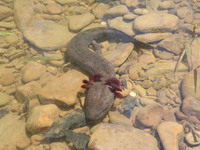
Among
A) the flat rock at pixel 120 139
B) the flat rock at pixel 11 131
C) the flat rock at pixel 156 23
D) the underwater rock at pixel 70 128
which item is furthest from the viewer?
the flat rock at pixel 156 23

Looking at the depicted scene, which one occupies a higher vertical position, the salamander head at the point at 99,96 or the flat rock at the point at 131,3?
the flat rock at the point at 131,3

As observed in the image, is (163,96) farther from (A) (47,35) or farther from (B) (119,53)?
(A) (47,35)

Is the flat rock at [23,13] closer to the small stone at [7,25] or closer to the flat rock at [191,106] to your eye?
the small stone at [7,25]

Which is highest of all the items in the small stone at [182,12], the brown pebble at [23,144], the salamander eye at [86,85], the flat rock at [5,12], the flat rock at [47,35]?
the small stone at [182,12]

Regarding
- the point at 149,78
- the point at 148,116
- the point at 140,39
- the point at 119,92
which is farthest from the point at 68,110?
the point at 140,39

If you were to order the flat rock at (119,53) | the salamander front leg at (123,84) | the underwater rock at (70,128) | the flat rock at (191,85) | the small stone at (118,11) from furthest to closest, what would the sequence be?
the small stone at (118,11) < the flat rock at (119,53) < the salamander front leg at (123,84) < the flat rock at (191,85) < the underwater rock at (70,128)

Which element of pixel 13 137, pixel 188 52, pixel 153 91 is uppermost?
pixel 188 52

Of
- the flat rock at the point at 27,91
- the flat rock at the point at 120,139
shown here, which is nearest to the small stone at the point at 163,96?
the flat rock at the point at 120,139

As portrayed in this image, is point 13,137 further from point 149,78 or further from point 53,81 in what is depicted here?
point 149,78
